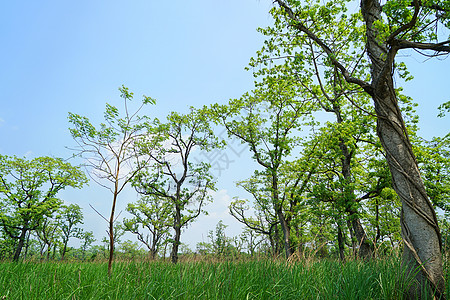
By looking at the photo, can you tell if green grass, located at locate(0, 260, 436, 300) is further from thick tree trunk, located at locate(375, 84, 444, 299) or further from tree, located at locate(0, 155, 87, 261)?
tree, located at locate(0, 155, 87, 261)

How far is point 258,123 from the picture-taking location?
17.9m

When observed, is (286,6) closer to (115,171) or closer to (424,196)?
(424,196)

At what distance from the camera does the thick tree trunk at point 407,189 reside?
96.0 inches

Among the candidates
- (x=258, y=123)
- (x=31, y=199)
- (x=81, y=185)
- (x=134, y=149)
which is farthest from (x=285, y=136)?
(x=31, y=199)

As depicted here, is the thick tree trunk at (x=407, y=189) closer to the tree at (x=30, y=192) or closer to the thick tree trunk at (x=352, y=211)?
the thick tree trunk at (x=352, y=211)

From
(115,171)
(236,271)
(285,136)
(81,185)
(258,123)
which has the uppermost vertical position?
(258,123)

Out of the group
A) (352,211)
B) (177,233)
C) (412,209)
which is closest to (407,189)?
(412,209)

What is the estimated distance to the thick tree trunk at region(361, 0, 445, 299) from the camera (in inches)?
96.0

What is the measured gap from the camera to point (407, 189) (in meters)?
2.73

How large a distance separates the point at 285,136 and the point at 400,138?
571 inches

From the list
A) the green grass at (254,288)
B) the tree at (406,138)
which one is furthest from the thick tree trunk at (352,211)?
the green grass at (254,288)

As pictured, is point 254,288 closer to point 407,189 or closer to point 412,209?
point 412,209

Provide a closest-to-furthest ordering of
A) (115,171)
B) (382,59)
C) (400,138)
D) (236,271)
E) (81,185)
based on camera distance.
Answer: (400,138) → (382,59) → (236,271) → (115,171) → (81,185)

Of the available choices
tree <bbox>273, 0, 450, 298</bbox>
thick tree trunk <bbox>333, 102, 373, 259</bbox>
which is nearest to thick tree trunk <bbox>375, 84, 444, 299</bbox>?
tree <bbox>273, 0, 450, 298</bbox>
